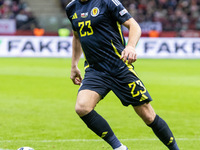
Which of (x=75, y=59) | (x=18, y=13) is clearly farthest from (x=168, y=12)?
(x=75, y=59)

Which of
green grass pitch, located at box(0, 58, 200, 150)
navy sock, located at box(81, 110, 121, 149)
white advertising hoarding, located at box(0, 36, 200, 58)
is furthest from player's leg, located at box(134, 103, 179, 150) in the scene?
white advertising hoarding, located at box(0, 36, 200, 58)

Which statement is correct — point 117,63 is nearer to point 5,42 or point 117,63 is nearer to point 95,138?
point 95,138

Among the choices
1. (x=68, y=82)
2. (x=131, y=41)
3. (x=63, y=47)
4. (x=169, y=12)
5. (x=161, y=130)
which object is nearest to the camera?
(x=131, y=41)

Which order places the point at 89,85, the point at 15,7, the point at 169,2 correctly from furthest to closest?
the point at 169,2 < the point at 15,7 < the point at 89,85

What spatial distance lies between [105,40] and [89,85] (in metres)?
0.51

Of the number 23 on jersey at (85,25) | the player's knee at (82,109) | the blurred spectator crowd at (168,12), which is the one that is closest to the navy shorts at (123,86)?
the player's knee at (82,109)

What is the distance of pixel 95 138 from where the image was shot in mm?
7055

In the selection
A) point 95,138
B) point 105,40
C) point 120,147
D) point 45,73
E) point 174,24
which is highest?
point 105,40

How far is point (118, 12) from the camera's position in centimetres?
523

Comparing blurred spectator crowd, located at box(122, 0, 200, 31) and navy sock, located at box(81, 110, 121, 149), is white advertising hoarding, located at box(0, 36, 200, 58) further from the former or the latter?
navy sock, located at box(81, 110, 121, 149)

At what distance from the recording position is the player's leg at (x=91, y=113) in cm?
521

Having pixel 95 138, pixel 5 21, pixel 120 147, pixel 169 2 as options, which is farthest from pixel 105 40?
pixel 169 2

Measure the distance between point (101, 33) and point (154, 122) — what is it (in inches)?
44.2

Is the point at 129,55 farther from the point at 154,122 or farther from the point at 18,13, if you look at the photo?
the point at 18,13
